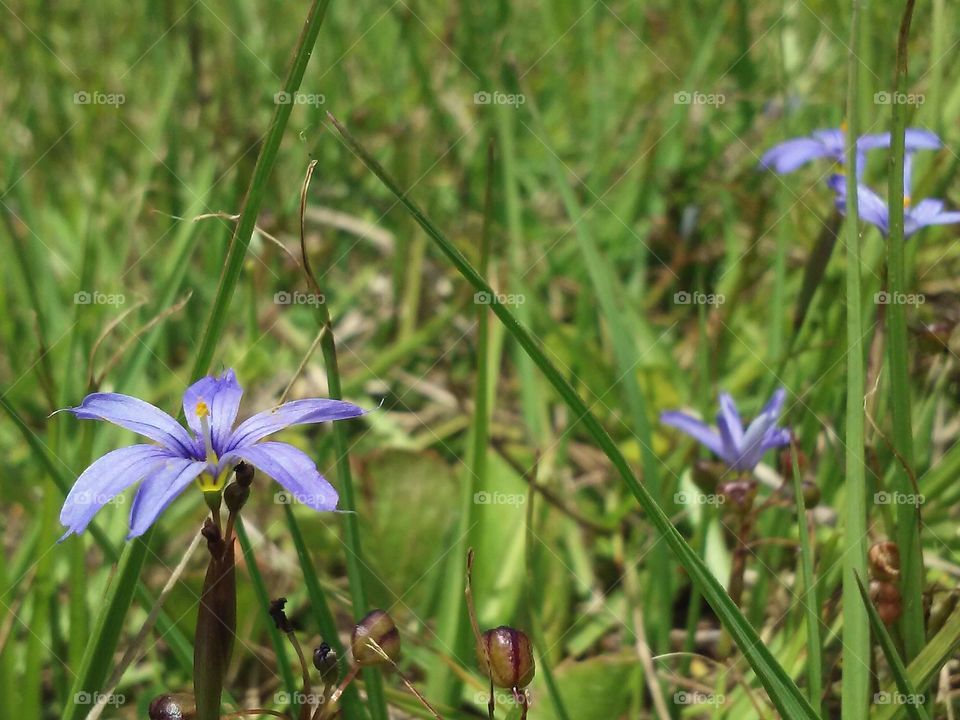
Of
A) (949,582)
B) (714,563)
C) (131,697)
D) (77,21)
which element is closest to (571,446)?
(714,563)

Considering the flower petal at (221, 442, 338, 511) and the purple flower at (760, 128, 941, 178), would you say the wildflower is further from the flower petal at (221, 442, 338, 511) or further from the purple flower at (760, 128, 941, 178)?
the flower petal at (221, 442, 338, 511)

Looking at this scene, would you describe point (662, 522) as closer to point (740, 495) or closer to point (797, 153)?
point (740, 495)

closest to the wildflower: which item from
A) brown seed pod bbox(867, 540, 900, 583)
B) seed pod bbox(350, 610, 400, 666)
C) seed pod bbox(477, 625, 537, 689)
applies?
brown seed pod bbox(867, 540, 900, 583)

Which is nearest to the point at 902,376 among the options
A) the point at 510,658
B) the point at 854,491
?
the point at 854,491

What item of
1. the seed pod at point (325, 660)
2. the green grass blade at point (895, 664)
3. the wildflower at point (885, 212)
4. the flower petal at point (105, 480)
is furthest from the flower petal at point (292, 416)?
the wildflower at point (885, 212)

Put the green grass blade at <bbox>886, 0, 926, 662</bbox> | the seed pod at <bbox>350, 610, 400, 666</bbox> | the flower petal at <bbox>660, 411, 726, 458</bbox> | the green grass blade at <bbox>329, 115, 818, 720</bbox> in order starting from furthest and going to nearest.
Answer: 1. the flower petal at <bbox>660, 411, 726, 458</bbox>
2. the green grass blade at <bbox>886, 0, 926, 662</bbox>
3. the seed pod at <bbox>350, 610, 400, 666</bbox>
4. the green grass blade at <bbox>329, 115, 818, 720</bbox>

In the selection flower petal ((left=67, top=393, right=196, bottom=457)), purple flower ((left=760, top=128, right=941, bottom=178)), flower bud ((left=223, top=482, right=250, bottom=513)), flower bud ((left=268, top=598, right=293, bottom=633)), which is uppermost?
purple flower ((left=760, top=128, right=941, bottom=178))

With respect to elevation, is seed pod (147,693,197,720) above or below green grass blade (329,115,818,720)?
below
